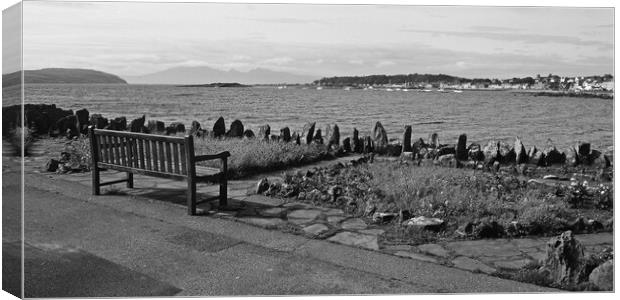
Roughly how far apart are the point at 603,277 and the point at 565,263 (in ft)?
1.12

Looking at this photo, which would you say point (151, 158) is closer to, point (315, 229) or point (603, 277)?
point (315, 229)

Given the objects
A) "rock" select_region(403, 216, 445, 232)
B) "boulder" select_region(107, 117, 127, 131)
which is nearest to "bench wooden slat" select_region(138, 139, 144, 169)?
"rock" select_region(403, 216, 445, 232)

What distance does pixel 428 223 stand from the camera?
5.82 metres

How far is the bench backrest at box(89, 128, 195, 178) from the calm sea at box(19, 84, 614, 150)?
1075mm

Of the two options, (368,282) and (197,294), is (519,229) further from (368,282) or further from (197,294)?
(197,294)

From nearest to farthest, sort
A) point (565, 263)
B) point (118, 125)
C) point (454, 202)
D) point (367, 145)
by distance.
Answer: point (565, 263) → point (454, 202) → point (367, 145) → point (118, 125)

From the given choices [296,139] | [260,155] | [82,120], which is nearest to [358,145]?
[296,139]

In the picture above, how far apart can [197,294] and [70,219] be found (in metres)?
2.61

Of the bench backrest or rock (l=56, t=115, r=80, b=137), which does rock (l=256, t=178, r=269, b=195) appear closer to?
the bench backrest

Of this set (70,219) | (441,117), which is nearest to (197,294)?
(70,219)

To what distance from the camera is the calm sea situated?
29.6ft

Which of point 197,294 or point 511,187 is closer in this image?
point 197,294

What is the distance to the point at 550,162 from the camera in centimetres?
1048

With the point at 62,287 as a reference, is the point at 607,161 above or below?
above
